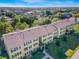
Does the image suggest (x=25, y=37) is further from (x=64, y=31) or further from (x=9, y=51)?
(x=64, y=31)

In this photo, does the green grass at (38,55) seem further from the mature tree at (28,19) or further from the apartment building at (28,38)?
the mature tree at (28,19)

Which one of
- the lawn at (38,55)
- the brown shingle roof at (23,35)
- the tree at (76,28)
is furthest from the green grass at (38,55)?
the tree at (76,28)

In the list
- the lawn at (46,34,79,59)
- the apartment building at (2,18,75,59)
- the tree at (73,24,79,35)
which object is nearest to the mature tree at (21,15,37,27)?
the apartment building at (2,18,75,59)

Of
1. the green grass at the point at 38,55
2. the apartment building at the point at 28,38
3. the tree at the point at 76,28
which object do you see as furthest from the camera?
the tree at the point at 76,28

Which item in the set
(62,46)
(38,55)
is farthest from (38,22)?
(38,55)

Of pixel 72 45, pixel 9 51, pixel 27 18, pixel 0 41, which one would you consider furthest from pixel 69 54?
pixel 27 18

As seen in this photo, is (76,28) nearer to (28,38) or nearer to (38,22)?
(38,22)
